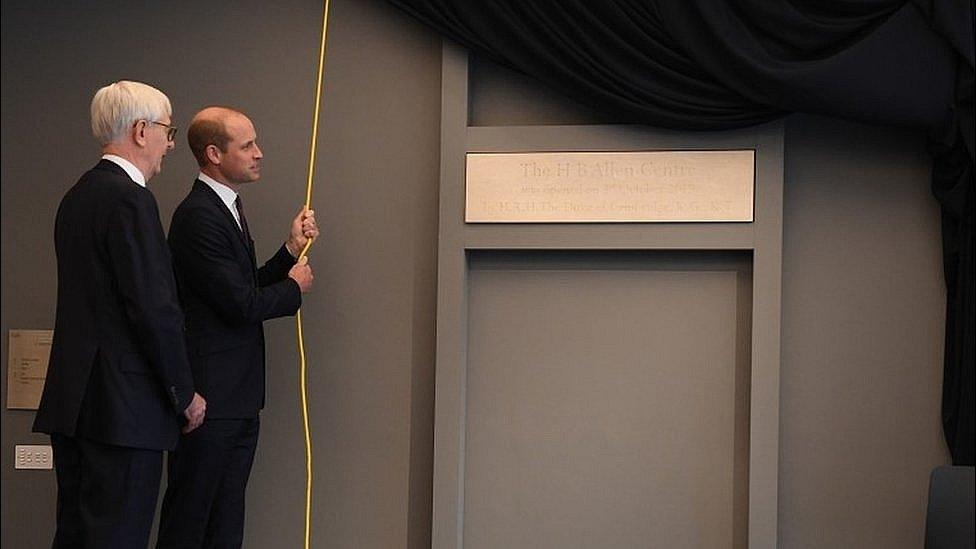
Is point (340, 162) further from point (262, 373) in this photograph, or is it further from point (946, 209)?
point (946, 209)

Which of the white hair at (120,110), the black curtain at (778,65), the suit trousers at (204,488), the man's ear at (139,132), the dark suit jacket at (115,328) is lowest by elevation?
the suit trousers at (204,488)

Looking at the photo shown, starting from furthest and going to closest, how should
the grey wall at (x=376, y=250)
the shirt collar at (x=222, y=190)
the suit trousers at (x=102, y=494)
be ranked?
the grey wall at (x=376, y=250), the shirt collar at (x=222, y=190), the suit trousers at (x=102, y=494)

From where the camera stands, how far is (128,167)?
3.12 m

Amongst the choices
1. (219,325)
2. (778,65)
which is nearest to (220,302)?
(219,325)

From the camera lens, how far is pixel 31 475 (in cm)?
Result: 401

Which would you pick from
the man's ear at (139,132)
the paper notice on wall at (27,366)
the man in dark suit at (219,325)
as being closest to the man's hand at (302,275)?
the man in dark suit at (219,325)

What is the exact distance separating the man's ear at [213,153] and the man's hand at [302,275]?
362 millimetres

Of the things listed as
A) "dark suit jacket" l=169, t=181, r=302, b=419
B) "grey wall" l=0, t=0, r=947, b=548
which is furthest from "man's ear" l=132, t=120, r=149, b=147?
"grey wall" l=0, t=0, r=947, b=548

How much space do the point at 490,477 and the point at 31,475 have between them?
1462 millimetres

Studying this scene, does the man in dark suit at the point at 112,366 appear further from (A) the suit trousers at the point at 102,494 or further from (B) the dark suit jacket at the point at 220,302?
(B) the dark suit jacket at the point at 220,302

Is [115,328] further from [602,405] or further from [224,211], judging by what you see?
[602,405]

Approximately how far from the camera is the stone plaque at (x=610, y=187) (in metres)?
3.65

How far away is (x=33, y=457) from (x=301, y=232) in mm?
1204

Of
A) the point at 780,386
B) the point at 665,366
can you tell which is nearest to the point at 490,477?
the point at 665,366
